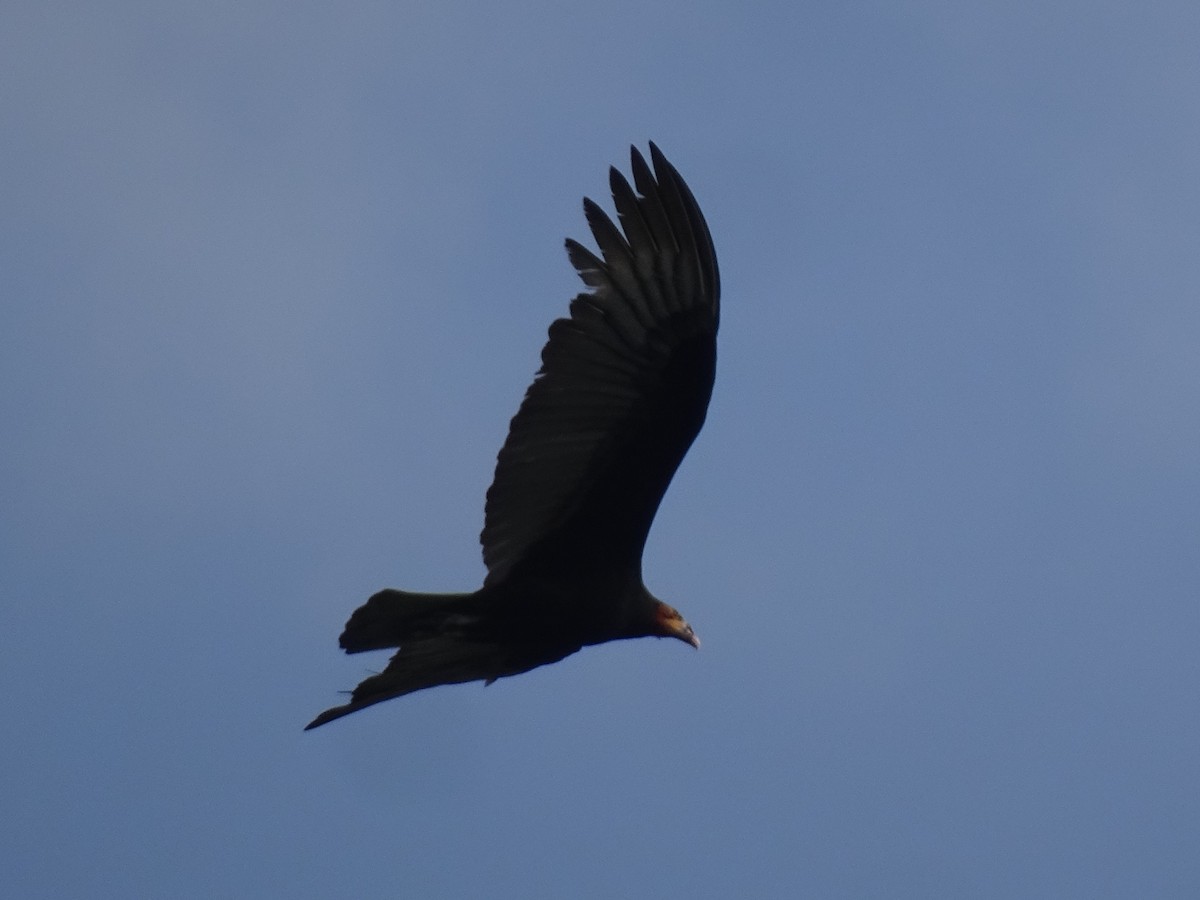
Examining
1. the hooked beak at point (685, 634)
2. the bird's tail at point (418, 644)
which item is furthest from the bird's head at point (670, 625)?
the bird's tail at point (418, 644)

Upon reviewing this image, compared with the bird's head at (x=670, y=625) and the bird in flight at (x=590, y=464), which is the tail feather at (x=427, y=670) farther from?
the bird's head at (x=670, y=625)

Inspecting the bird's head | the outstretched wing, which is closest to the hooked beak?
the bird's head

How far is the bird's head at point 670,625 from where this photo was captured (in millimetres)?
16062

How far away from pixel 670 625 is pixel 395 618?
5.53 feet

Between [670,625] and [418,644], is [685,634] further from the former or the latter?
[418,644]

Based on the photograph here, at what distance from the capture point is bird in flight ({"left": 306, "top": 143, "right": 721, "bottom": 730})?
15141mm

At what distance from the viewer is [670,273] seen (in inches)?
597

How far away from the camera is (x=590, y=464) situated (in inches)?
607

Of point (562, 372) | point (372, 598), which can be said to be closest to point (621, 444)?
point (562, 372)

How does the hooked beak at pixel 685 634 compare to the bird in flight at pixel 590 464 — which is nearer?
the bird in flight at pixel 590 464

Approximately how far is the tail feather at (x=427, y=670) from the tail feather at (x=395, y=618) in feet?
0.42

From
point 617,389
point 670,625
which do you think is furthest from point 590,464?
point 670,625

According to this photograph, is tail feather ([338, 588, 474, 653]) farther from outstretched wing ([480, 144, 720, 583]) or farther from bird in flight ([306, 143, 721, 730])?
outstretched wing ([480, 144, 720, 583])

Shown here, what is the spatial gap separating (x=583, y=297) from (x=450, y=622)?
1905mm
